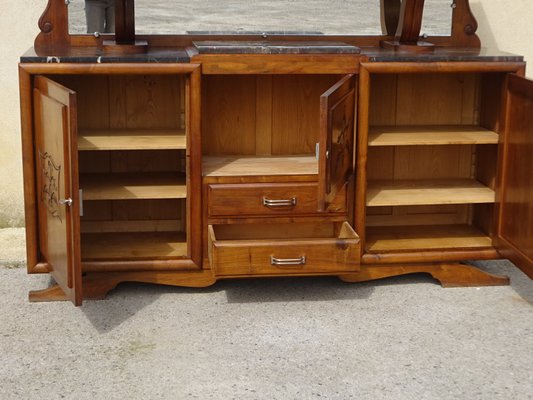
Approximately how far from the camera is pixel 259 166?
153 inches

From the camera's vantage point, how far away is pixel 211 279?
382cm

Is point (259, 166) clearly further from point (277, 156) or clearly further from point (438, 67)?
point (438, 67)

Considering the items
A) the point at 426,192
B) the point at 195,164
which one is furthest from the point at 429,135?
the point at 195,164

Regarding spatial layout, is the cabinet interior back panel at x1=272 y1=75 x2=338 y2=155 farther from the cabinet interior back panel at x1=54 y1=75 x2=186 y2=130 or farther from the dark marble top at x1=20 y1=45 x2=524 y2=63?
the cabinet interior back panel at x1=54 y1=75 x2=186 y2=130

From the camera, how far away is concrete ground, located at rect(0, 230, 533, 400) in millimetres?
3035

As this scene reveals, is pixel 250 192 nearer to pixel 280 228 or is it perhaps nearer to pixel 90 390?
pixel 280 228

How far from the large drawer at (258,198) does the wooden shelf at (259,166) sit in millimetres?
57

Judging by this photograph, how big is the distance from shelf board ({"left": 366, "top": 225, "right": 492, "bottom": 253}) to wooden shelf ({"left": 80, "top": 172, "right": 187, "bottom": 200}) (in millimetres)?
818

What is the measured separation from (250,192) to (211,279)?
384 mm

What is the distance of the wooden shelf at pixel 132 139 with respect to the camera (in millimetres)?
3684

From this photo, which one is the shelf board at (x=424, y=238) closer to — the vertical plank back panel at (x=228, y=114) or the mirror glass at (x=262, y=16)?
the vertical plank back panel at (x=228, y=114)

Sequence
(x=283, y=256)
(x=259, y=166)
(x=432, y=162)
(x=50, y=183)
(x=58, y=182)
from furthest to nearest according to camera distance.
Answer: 1. (x=432, y=162)
2. (x=259, y=166)
3. (x=283, y=256)
4. (x=50, y=183)
5. (x=58, y=182)

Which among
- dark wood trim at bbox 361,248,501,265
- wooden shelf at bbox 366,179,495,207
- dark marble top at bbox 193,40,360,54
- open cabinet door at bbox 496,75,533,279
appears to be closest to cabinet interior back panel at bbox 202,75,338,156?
dark marble top at bbox 193,40,360,54

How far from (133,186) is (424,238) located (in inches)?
48.5
